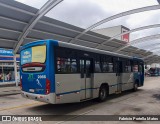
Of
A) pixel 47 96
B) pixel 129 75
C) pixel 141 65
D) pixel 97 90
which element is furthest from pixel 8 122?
pixel 141 65

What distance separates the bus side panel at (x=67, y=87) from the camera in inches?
291

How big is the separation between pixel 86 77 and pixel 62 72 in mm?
1970

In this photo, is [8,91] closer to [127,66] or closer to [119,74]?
[119,74]

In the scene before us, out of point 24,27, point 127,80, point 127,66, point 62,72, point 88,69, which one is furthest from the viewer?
point 24,27

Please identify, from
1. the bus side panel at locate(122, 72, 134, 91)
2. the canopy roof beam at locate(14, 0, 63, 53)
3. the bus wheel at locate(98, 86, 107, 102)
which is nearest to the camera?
the bus wheel at locate(98, 86, 107, 102)

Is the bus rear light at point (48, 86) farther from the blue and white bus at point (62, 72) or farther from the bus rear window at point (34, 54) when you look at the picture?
the bus rear window at point (34, 54)

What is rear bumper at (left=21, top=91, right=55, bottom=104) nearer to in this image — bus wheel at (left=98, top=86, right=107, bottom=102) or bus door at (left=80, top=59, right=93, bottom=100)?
bus door at (left=80, top=59, right=93, bottom=100)

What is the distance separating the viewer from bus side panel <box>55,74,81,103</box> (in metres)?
7.40

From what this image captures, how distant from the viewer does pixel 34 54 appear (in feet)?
26.1

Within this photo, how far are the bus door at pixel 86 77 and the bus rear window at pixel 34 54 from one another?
88.5 inches

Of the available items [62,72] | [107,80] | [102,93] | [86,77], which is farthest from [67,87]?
[107,80]

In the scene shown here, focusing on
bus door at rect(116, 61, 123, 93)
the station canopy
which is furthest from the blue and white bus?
the station canopy

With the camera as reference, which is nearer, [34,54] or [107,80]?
[34,54]

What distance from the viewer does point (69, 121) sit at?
673cm
